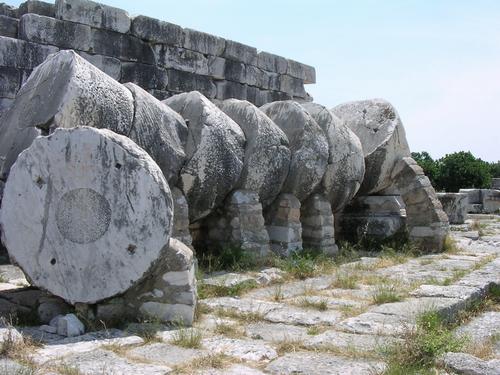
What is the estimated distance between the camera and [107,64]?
10047mm

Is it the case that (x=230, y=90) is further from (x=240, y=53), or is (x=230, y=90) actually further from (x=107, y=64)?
(x=107, y=64)

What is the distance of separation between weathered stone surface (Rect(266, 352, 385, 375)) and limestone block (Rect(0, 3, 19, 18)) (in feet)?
23.8

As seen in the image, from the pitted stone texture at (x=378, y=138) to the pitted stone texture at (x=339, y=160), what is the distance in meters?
0.60

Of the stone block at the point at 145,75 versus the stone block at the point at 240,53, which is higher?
the stone block at the point at 240,53

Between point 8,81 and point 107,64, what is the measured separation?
5.58 ft

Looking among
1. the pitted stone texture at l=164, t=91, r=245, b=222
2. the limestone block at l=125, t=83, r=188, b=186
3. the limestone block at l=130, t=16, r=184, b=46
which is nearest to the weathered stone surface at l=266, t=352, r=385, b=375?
the limestone block at l=125, t=83, r=188, b=186

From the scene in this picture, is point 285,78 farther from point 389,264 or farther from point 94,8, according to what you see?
point 389,264

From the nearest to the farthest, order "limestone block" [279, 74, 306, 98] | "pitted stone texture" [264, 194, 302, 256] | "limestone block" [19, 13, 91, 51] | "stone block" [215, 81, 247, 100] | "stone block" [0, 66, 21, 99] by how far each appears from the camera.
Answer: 1. "pitted stone texture" [264, 194, 302, 256]
2. "stone block" [0, 66, 21, 99]
3. "limestone block" [19, 13, 91, 51]
4. "stone block" [215, 81, 247, 100]
5. "limestone block" [279, 74, 306, 98]

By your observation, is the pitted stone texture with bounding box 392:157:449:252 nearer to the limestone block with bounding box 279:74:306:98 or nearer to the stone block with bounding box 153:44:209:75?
the stone block with bounding box 153:44:209:75

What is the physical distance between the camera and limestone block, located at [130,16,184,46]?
34.2ft

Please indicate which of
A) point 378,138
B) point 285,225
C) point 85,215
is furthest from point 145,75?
point 85,215

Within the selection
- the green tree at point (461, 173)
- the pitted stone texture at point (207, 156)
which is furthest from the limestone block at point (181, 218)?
the green tree at point (461, 173)

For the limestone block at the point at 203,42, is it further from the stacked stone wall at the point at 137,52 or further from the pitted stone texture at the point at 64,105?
the pitted stone texture at the point at 64,105

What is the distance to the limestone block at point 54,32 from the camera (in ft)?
29.7
